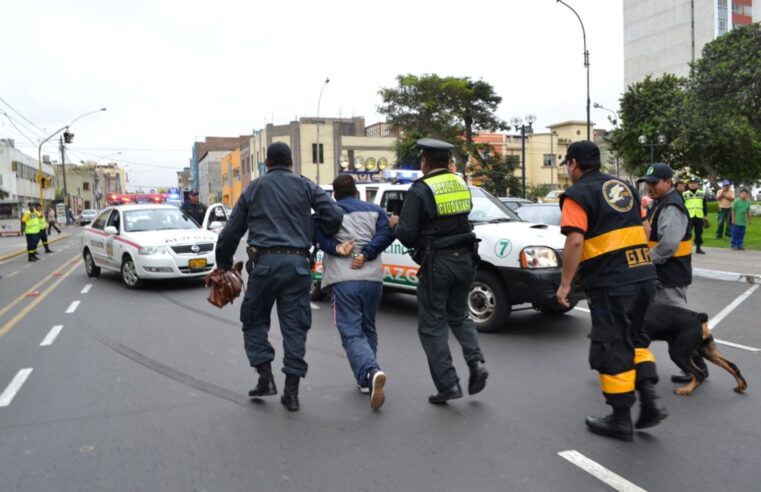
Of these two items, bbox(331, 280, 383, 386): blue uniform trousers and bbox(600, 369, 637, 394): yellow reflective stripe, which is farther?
bbox(331, 280, 383, 386): blue uniform trousers

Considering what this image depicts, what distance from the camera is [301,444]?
4254mm

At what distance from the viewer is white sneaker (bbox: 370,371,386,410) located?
15.5ft

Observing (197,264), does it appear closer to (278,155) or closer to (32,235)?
(278,155)

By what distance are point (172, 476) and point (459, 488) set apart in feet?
5.45

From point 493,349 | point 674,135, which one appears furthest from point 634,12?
point 493,349

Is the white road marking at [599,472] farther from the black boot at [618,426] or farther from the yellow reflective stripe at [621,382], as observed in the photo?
the yellow reflective stripe at [621,382]

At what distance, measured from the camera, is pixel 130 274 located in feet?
40.8

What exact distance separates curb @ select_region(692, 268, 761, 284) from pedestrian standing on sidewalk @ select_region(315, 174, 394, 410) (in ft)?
31.6

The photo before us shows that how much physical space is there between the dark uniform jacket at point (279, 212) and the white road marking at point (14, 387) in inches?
90.7

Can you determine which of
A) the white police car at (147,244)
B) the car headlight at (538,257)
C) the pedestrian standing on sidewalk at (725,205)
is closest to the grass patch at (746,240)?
the pedestrian standing on sidewalk at (725,205)

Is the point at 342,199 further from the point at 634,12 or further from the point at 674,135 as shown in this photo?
the point at 634,12

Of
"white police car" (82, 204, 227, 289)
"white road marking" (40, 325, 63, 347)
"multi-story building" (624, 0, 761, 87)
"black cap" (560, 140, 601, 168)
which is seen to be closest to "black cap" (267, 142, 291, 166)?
"black cap" (560, 140, 601, 168)

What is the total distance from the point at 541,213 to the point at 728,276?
12.3 feet

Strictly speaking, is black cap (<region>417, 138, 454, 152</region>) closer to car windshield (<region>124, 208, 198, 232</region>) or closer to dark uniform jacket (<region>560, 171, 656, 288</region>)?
dark uniform jacket (<region>560, 171, 656, 288</region>)
